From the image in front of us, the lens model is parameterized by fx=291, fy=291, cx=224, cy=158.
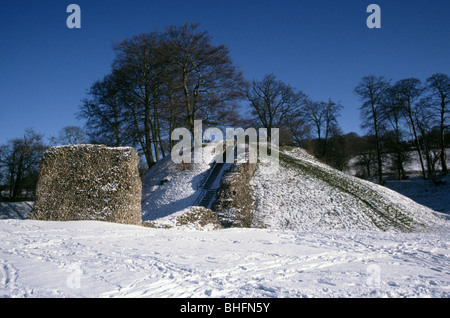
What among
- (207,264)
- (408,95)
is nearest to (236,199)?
(207,264)

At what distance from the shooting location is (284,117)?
3512 centimetres

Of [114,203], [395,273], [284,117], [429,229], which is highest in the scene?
[284,117]

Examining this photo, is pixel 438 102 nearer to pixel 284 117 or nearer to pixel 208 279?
pixel 284 117

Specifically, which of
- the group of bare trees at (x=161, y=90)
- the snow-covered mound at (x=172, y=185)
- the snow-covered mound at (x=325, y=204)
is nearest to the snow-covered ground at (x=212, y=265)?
the snow-covered mound at (x=325, y=204)

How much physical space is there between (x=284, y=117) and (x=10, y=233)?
30.5 meters

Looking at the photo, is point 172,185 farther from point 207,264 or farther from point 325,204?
point 207,264

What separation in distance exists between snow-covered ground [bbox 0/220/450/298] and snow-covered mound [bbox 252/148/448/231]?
6.20 meters

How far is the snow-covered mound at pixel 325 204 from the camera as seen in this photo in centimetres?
1576

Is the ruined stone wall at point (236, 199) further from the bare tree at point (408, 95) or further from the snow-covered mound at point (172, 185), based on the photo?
the bare tree at point (408, 95)

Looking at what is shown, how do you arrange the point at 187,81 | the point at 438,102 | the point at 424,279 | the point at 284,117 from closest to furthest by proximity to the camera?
1. the point at 424,279
2. the point at 187,81
3. the point at 438,102
4. the point at 284,117

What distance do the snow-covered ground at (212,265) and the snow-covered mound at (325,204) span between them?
620cm

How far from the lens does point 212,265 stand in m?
6.04

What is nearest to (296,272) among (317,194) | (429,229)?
(317,194)
